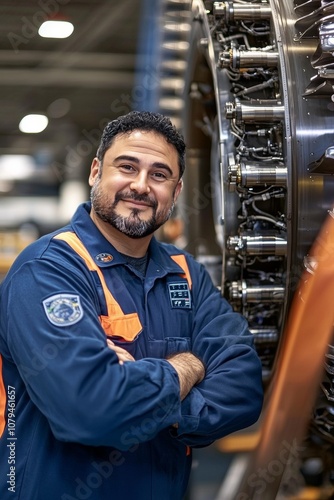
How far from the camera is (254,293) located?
10.2ft

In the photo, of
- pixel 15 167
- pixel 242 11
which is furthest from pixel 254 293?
pixel 15 167

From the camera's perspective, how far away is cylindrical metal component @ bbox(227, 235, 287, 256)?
9.60 feet

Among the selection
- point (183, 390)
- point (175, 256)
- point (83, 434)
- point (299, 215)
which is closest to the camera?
point (83, 434)

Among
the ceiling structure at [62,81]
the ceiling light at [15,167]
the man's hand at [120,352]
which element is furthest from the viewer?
the ceiling light at [15,167]

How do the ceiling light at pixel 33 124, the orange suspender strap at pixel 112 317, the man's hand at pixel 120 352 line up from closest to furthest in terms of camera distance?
the man's hand at pixel 120 352
the orange suspender strap at pixel 112 317
the ceiling light at pixel 33 124

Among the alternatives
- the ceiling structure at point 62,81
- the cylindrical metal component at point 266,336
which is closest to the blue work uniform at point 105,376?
the cylindrical metal component at point 266,336

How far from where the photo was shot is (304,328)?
2609mm

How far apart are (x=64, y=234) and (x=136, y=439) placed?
29.2 inches

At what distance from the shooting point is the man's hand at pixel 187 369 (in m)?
2.46

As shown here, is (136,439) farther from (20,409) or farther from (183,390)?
(20,409)

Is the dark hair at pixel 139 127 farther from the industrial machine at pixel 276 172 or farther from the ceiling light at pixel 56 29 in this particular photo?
the ceiling light at pixel 56 29

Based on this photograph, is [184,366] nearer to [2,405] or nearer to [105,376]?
[105,376]

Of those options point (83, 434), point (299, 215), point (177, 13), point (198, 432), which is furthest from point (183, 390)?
point (177, 13)

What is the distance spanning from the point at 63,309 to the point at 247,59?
4.28ft
